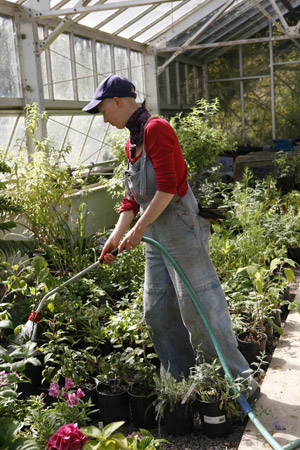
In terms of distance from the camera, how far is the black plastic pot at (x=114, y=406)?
8.92ft

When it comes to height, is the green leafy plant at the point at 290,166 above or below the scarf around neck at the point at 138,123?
below

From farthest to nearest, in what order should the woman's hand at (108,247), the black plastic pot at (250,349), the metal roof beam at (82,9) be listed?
1. the metal roof beam at (82,9)
2. the black plastic pot at (250,349)
3. the woman's hand at (108,247)

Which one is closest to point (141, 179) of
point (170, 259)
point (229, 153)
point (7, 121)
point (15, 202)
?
point (170, 259)

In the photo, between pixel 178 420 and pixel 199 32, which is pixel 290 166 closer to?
pixel 199 32

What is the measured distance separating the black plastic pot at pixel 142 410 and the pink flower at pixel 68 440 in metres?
0.95

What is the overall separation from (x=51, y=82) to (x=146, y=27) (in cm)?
342

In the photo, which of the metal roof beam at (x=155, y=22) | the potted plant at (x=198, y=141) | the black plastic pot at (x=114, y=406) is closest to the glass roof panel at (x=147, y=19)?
the metal roof beam at (x=155, y=22)

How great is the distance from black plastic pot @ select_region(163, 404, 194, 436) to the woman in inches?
8.4

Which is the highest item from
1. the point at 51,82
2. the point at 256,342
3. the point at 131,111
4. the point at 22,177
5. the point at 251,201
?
the point at 51,82

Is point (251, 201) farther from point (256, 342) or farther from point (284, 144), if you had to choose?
point (284, 144)

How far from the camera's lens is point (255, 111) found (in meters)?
13.9

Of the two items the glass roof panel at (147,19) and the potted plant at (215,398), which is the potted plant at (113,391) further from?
the glass roof panel at (147,19)

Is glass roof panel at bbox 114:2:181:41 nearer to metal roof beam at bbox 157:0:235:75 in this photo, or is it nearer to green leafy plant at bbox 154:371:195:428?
metal roof beam at bbox 157:0:235:75

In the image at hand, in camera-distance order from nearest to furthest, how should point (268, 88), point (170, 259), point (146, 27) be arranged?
point (170, 259)
point (146, 27)
point (268, 88)
